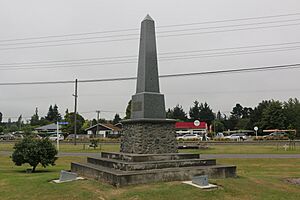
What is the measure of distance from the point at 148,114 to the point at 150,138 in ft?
3.09

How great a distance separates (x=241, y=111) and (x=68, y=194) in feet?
376

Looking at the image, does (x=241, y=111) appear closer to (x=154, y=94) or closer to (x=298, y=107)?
(x=298, y=107)

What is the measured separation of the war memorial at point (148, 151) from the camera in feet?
31.8

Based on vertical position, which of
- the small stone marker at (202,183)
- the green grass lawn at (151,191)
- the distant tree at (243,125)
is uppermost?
the distant tree at (243,125)

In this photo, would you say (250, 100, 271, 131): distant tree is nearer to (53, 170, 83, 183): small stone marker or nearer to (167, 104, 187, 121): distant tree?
(167, 104, 187, 121): distant tree

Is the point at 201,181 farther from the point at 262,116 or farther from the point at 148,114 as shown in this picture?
the point at 262,116

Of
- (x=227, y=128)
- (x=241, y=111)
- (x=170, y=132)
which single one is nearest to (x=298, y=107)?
(x=227, y=128)

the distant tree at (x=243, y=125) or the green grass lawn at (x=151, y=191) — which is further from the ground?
the distant tree at (x=243, y=125)

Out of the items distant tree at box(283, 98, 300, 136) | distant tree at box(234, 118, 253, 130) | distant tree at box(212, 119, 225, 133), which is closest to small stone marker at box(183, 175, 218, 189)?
distant tree at box(283, 98, 300, 136)

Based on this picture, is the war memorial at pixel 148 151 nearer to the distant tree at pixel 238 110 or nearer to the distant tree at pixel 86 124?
the distant tree at pixel 86 124

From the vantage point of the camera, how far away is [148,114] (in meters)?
11.9

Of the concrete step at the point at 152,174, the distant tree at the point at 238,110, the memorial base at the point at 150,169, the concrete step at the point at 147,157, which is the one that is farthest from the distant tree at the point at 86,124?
the concrete step at the point at 152,174

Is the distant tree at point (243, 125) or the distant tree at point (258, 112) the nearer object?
the distant tree at point (258, 112)

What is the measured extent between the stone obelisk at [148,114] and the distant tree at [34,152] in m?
6.12
